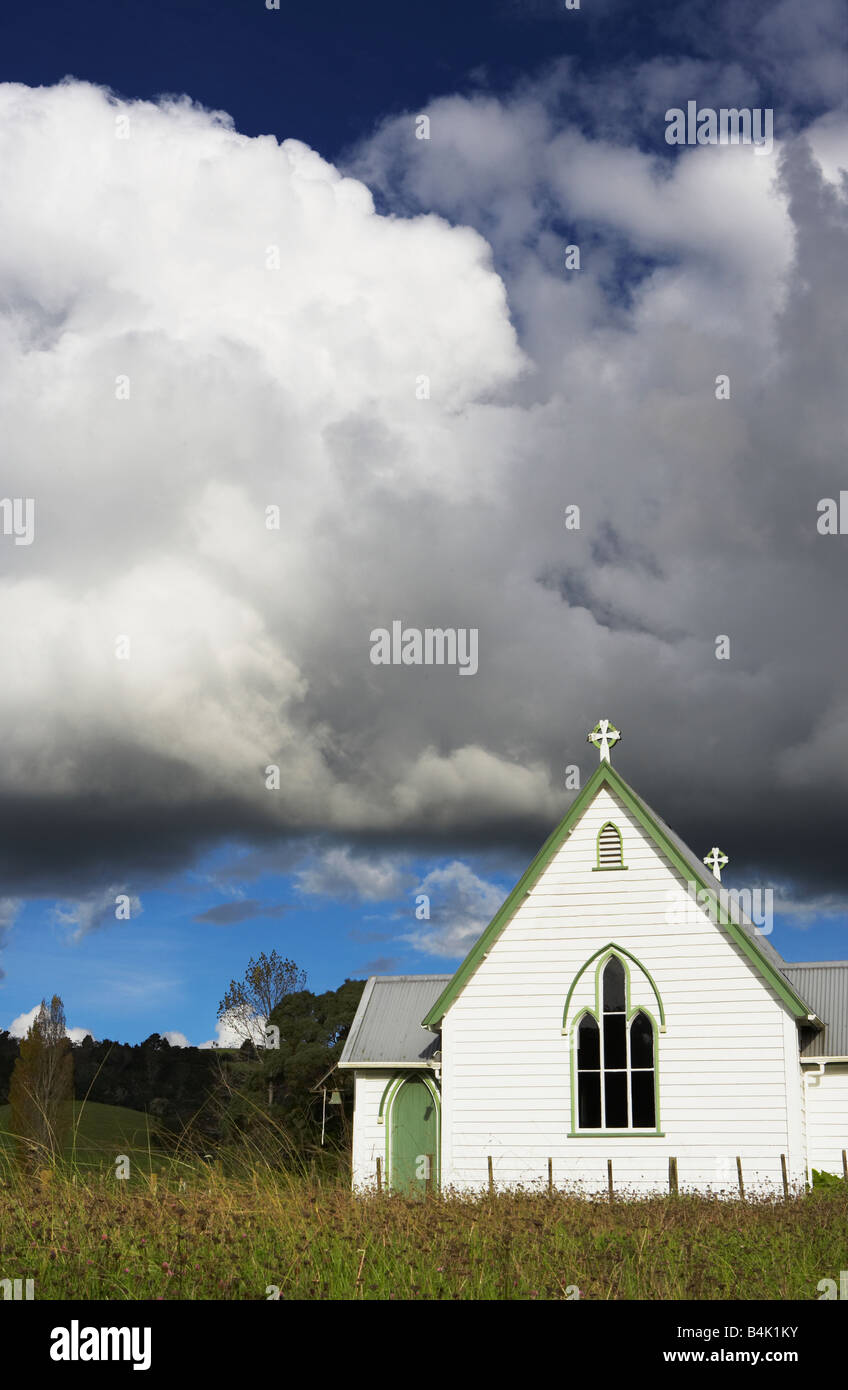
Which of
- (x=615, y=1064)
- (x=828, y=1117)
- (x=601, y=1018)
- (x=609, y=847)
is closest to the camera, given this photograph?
(x=615, y=1064)

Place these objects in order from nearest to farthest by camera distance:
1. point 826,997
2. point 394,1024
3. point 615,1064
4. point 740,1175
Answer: point 740,1175
point 615,1064
point 826,997
point 394,1024

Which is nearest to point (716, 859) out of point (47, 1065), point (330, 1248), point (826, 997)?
point (826, 997)

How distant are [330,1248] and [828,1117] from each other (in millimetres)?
14956

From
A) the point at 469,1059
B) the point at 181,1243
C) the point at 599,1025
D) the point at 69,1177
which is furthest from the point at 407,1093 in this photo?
the point at 181,1243

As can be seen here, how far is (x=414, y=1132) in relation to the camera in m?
25.0

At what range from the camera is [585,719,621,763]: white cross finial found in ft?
76.2

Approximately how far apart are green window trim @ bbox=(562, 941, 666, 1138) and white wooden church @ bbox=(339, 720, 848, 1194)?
25 mm

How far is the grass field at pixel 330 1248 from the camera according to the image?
8.91m

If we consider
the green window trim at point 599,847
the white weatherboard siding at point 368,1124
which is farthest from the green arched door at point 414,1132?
the green window trim at point 599,847

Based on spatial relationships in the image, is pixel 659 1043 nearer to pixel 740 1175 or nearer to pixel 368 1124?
pixel 740 1175
